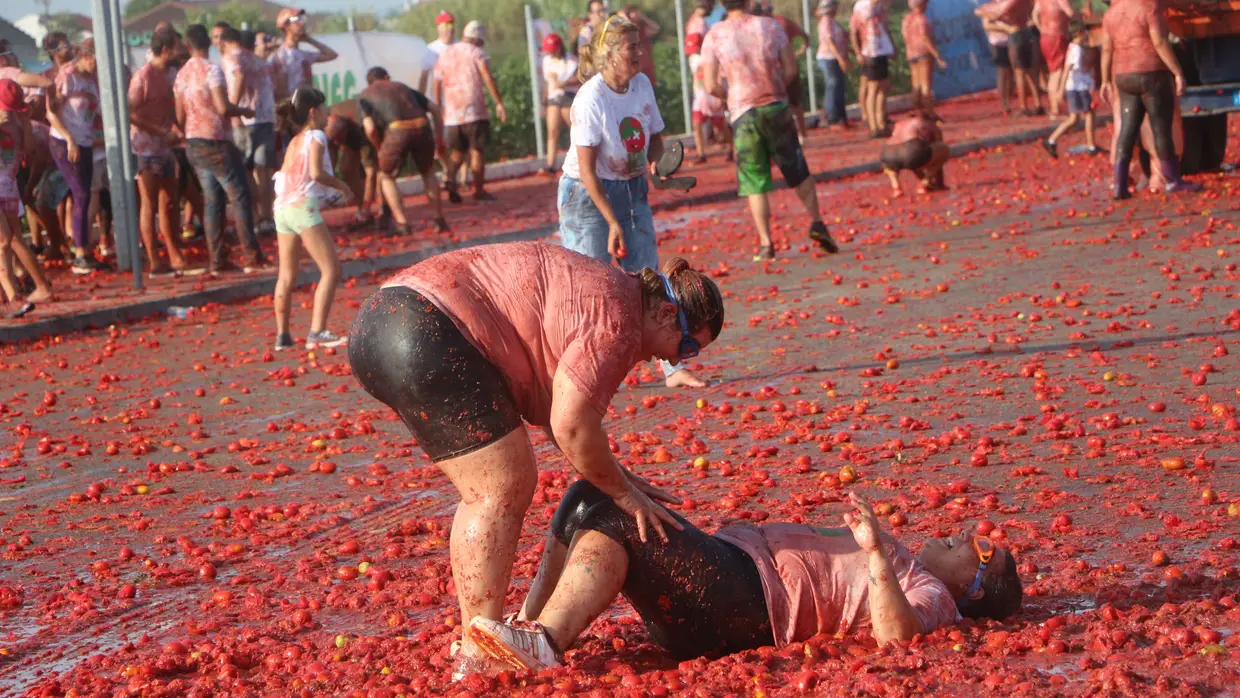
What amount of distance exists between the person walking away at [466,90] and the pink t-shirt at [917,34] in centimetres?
788

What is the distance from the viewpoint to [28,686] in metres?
4.70

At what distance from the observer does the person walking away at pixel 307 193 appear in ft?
33.6

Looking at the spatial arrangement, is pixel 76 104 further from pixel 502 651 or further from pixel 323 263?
pixel 502 651

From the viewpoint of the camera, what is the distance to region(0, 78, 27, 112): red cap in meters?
12.1

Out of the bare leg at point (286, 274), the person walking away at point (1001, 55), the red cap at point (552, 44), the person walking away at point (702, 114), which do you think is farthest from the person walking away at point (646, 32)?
the bare leg at point (286, 274)

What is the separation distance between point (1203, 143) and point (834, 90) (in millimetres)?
10297

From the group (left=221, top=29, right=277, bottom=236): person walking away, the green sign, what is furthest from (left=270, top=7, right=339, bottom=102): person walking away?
the green sign

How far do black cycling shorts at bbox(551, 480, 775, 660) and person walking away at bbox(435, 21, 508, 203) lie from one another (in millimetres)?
14261

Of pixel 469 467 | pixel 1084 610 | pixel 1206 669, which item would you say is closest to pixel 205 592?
pixel 469 467

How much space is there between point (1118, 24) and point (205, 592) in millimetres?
11178

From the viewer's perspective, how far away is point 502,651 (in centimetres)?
425

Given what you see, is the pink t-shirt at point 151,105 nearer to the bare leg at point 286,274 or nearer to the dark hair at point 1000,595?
the bare leg at point 286,274

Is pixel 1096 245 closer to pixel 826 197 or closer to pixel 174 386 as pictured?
pixel 826 197

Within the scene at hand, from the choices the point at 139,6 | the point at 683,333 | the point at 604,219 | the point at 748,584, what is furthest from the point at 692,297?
the point at 139,6
